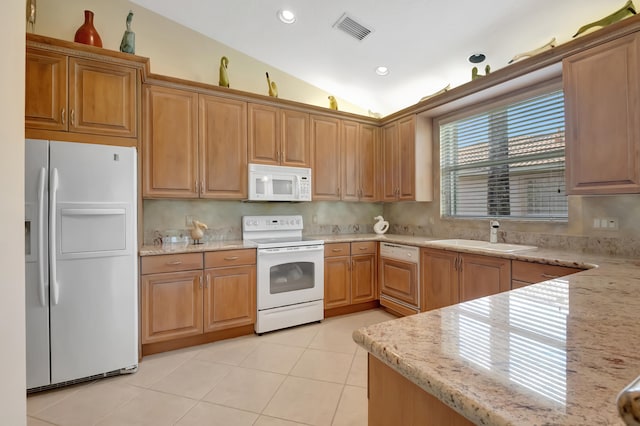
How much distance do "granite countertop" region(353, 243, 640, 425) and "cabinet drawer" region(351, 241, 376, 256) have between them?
241 cm

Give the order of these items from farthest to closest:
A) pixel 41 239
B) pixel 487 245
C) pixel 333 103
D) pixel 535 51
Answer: pixel 333 103, pixel 487 245, pixel 535 51, pixel 41 239

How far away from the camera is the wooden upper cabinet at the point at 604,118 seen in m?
1.91

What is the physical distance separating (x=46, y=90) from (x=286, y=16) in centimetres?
201

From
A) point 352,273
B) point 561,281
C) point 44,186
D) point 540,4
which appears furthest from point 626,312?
point 44,186

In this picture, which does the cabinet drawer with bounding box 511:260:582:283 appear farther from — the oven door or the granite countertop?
the oven door

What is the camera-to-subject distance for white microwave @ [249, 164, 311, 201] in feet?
10.4

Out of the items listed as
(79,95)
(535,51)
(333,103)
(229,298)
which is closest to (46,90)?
(79,95)

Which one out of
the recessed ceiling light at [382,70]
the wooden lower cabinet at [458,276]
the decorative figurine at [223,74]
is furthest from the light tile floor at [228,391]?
the recessed ceiling light at [382,70]

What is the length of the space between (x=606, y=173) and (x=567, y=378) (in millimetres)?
2181

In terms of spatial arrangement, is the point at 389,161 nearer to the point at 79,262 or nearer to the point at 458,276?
the point at 458,276

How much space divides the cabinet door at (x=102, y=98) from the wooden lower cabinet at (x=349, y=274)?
7.15 feet

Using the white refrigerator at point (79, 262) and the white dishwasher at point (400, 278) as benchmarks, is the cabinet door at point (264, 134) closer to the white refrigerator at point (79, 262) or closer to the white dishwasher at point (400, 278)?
the white refrigerator at point (79, 262)

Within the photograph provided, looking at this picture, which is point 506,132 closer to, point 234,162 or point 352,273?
point 352,273

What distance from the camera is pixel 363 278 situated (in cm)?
351
